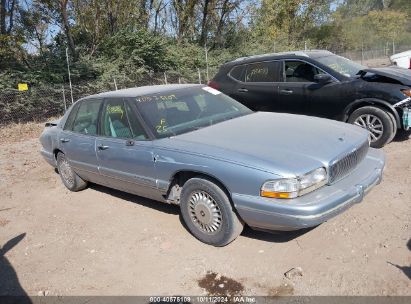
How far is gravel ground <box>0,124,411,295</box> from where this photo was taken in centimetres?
353

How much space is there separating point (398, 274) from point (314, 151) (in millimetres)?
1210

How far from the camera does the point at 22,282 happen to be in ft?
13.2

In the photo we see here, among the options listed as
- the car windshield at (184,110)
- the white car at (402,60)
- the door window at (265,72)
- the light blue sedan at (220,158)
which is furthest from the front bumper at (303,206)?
the white car at (402,60)

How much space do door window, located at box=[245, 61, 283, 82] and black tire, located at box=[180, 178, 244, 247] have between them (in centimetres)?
404

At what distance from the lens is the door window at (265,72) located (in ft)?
25.1

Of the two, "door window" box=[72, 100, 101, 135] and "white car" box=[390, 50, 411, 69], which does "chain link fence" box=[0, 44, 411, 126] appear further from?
"white car" box=[390, 50, 411, 69]

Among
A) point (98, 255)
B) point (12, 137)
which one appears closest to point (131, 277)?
point (98, 255)

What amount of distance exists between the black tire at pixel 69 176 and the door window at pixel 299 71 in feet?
12.8

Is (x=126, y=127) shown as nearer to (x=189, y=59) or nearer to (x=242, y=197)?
(x=242, y=197)

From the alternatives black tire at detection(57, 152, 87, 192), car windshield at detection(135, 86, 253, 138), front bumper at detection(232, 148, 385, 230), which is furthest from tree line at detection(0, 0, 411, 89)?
front bumper at detection(232, 148, 385, 230)

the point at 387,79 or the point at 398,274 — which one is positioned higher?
the point at 387,79

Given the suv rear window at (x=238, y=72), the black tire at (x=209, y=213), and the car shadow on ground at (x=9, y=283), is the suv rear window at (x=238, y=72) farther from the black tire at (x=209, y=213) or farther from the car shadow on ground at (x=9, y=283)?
the car shadow on ground at (x=9, y=283)

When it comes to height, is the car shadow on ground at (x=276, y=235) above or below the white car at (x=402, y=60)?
below

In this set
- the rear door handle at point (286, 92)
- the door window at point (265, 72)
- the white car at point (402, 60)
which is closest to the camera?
the rear door handle at point (286, 92)
